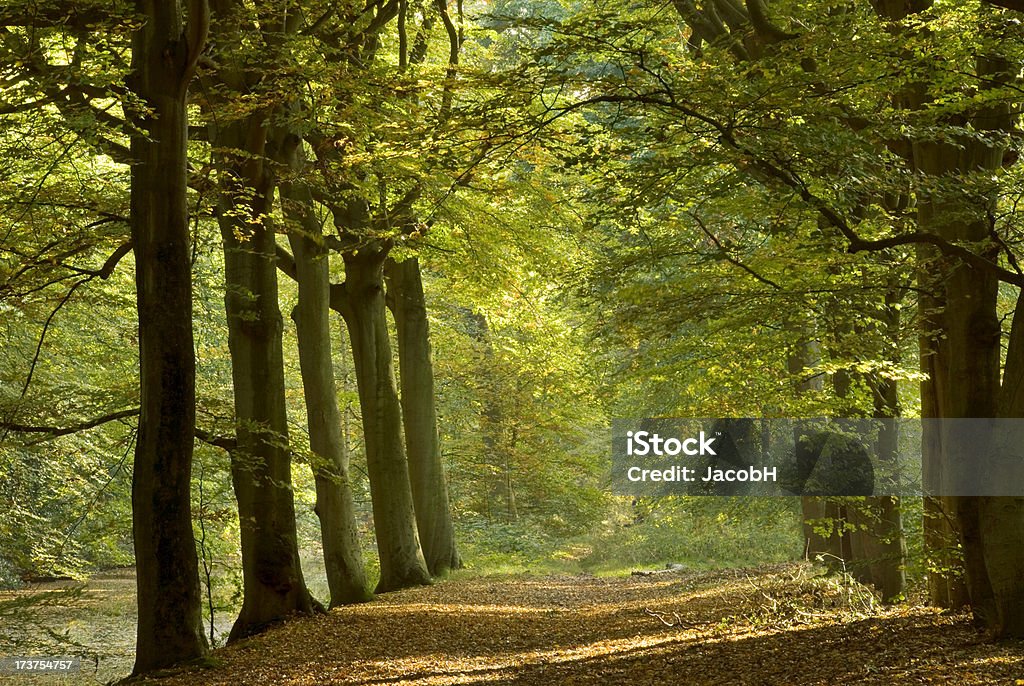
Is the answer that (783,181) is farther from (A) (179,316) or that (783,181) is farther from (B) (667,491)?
(B) (667,491)

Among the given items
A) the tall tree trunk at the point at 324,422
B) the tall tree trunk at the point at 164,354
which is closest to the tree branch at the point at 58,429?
the tall tree trunk at the point at 164,354

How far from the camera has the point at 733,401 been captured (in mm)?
12102

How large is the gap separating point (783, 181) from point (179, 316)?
4832 mm

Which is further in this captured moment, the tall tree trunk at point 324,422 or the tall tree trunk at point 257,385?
the tall tree trunk at point 324,422

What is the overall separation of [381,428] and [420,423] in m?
2.44

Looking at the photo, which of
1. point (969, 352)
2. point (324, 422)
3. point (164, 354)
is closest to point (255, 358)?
point (324, 422)

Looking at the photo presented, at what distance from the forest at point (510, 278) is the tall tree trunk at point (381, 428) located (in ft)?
0.17

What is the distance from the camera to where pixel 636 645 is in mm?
9320

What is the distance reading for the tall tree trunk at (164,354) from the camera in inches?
302

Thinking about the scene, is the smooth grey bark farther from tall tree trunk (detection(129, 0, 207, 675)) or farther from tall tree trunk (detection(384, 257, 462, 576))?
tall tree trunk (detection(384, 257, 462, 576))

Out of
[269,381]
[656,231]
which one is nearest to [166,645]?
[269,381]

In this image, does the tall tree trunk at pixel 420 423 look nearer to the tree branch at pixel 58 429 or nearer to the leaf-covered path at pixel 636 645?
the leaf-covered path at pixel 636 645

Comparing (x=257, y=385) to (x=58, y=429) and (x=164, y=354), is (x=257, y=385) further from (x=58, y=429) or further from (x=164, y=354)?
(x=164, y=354)

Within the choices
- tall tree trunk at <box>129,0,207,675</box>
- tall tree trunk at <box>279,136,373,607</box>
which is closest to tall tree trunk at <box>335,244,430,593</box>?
tall tree trunk at <box>279,136,373,607</box>
